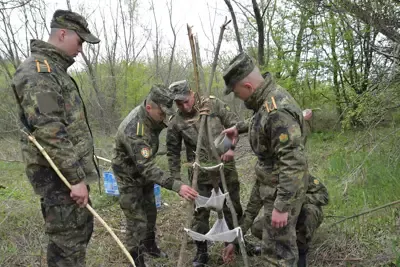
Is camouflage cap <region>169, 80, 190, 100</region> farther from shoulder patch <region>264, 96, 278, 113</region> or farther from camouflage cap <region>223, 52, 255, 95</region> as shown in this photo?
shoulder patch <region>264, 96, 278, 113</region>

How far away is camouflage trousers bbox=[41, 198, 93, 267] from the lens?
2717 millimetres

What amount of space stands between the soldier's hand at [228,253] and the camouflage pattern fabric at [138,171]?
3.01 ft

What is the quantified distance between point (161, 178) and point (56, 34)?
5.08 ft

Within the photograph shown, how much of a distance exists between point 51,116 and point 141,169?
1.13 m

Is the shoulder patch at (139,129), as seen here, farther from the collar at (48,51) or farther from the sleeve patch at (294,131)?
the sleeve patch at (294,131)

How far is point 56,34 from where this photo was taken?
279 cm

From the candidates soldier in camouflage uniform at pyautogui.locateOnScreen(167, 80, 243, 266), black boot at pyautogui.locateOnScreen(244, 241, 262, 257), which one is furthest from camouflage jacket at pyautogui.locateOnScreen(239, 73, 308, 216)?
black boot at pyautogui.locateOnScreen(244, 241, 262, 257)

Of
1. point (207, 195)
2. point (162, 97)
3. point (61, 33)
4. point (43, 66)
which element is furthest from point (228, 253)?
point (61, 33)

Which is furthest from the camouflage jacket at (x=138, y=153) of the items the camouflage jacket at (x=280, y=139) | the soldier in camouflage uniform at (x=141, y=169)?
the camouflage jacket at (x=280, y=139)

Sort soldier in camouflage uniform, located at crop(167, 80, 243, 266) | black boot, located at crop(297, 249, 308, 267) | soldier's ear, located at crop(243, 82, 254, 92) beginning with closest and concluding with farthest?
soldier's ear, located at crop(243, 82, 254, 92)
black boot, located at crop(297, 249, 308, 267)
soldier in camouflage uniform, located at crop(167, 80, 243, 266)

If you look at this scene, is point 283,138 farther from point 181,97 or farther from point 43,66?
point 43,66

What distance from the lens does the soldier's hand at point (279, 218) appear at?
2.69 m

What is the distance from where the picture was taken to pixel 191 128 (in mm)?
4090

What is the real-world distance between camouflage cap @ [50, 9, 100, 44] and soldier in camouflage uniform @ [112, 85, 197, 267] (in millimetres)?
898
